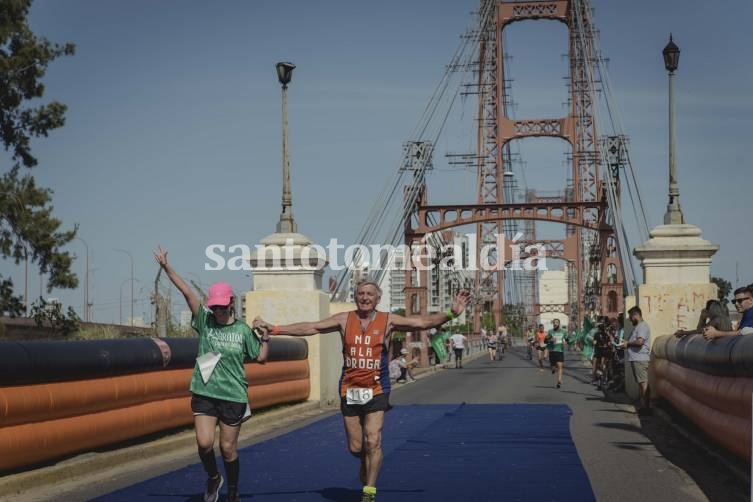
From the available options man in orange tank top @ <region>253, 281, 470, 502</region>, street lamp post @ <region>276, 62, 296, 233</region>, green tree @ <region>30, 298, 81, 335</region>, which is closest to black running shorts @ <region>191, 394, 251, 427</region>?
man in orange tank top @ <region>253, 281, 470, 502</region>

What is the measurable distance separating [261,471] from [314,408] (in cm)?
711

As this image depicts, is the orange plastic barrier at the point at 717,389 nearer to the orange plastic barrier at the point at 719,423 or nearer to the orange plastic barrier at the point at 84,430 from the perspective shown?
the orange plastic barrier at the point at 719,423

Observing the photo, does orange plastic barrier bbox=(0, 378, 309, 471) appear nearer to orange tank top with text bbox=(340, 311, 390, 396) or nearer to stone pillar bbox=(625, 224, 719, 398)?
orange tank top with text bbox=(340, 311, 390, 396)

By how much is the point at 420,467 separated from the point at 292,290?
762 centimetres

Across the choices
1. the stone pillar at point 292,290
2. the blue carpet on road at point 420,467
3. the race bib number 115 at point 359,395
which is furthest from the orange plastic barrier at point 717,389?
the stone pillar at point 292,290

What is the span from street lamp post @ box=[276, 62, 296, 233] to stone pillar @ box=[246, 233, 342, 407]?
1.12 feet

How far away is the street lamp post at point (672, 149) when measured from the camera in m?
17.7

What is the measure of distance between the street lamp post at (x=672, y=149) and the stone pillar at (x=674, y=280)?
476mm

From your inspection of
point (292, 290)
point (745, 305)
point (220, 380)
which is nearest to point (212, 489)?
point (220, 380)

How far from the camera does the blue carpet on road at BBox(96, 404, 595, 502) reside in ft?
27.8

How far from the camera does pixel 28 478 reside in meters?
8.62

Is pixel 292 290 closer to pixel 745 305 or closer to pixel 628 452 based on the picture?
pixel 628 452

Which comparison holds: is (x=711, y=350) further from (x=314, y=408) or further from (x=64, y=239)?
(x=64, y=239)

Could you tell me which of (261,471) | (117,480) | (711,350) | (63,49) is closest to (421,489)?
(261,471)
